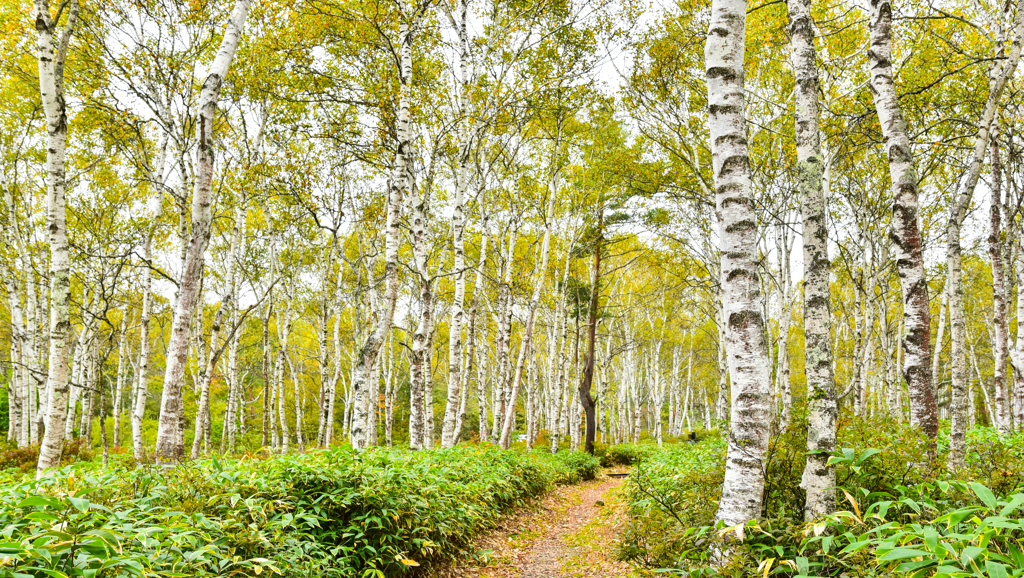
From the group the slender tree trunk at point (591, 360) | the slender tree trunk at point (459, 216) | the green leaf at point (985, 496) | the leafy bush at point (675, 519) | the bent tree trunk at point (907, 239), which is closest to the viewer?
the green leaf at point (985, 496)

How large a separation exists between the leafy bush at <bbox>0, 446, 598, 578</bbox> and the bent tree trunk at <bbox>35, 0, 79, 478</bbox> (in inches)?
88.0

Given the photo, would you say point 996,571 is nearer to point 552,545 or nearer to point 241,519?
point 241,519

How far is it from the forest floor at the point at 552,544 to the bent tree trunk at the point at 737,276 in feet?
4.98

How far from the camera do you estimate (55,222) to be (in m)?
5.55

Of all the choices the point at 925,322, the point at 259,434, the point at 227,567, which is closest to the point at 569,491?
the point at 925,322

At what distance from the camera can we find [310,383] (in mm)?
30219

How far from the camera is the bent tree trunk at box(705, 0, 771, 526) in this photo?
305cm

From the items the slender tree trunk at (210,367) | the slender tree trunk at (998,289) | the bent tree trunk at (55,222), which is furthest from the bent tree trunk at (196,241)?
the slender tree trunk at (998,289)

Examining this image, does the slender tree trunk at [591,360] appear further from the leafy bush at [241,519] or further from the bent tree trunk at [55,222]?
the bent tree trunk at [55,222]

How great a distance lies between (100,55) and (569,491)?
42.1ft

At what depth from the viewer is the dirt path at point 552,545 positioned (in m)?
5.08

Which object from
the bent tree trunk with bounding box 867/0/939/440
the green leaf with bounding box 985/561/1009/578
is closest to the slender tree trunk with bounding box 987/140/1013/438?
the bent tree trunk with bounding box 867/0/939/440

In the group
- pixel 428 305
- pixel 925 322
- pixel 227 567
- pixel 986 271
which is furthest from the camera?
pixel 986 271

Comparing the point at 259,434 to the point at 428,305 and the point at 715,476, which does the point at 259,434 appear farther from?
the point at 715,476
